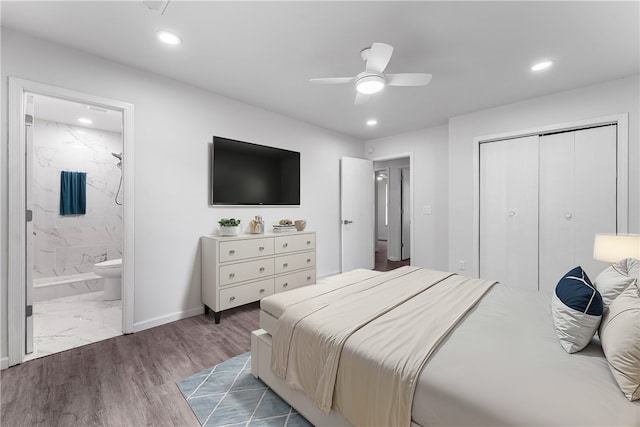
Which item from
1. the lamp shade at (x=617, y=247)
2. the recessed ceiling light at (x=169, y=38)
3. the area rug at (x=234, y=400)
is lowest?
the area rug at (x=234, y=400)

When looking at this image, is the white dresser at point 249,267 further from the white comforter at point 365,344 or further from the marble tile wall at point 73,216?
the marble tile wall at point 73,216

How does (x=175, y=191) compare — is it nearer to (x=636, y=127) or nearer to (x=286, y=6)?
(x=286, y=6)

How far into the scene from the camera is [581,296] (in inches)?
47.8

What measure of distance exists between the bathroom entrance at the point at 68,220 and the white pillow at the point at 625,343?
3.25 m

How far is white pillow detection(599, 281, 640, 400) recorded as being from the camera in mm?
916

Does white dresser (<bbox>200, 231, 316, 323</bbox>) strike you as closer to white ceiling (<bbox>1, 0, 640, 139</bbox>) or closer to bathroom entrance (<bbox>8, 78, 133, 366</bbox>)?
bathroom entrance (<bbox>8, 78, 133, 366</bbox>)

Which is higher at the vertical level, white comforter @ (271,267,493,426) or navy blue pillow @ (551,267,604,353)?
navy blue pillow @ (551,267,604,353)

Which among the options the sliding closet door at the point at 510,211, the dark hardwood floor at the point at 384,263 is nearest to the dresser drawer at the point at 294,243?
the dark hardwood floor at the point at 384,263

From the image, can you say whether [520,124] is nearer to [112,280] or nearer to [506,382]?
[506,382]

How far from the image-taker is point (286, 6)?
5.98 ft

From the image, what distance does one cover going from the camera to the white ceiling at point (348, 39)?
6.07 feet

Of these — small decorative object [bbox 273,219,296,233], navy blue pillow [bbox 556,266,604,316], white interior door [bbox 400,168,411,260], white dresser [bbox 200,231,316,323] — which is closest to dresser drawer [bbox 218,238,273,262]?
A: white dresser [bbox 200,231,316,323]

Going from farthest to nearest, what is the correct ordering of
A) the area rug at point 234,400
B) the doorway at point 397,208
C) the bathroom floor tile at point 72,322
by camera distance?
the doorway at point 397,208
the bathroom floor tile at point 72,322
the area rug at point 234,400

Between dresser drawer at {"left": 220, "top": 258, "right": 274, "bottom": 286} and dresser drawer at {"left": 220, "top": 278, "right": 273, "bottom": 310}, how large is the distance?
8 centimetres
